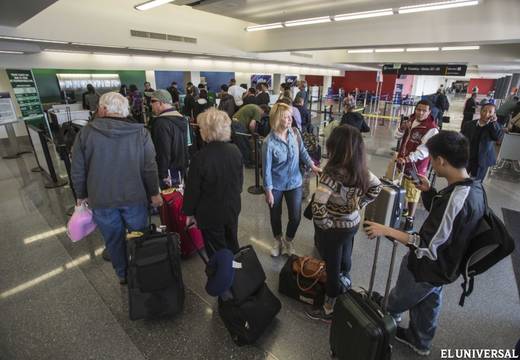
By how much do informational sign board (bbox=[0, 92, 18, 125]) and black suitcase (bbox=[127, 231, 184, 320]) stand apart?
615cm

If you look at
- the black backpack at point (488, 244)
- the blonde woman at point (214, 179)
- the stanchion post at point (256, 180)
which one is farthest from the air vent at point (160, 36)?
the black backpack at point (488, 244)

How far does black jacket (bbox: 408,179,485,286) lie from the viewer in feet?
4.06

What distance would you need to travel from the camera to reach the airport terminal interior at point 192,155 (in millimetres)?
1925

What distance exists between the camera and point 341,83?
88.5 feet

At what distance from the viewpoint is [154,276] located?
1.88 m

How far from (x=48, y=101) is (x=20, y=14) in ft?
18.5

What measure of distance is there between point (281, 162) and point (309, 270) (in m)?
0.93

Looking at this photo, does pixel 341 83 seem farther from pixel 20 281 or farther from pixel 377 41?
pixel 20 281

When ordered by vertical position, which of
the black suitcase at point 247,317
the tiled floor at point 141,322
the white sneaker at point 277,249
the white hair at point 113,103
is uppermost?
the white hair at point 113,103

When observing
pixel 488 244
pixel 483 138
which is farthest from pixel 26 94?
pixel 483 138

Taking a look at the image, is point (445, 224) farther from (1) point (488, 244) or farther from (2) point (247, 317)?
(2) point (247, 317)

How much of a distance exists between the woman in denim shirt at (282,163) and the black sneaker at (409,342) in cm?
118

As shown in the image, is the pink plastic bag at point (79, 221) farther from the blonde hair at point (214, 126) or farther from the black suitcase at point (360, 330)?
the black suitcase at point (360, 330)

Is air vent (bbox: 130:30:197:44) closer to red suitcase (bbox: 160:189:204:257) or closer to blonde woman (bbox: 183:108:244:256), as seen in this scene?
red suitcase (bbox: 160:189:204:257)
